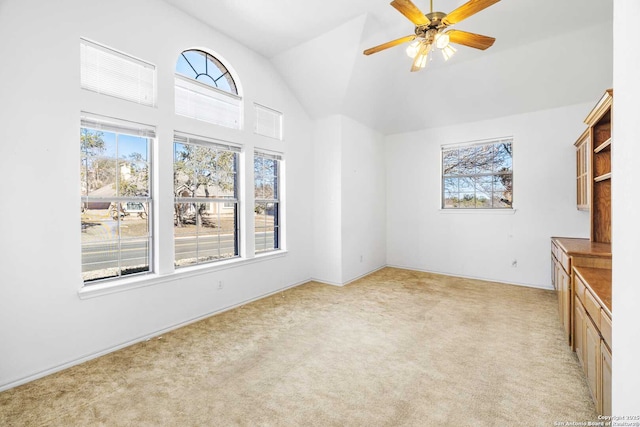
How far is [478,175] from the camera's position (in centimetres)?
523

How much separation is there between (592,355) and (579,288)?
646 millimetres

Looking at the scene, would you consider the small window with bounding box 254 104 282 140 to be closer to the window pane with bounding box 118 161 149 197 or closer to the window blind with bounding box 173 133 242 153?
the window blind with bounding box 173 133 242 153

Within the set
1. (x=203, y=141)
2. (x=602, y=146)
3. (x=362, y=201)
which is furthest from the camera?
(x=362, y=201)

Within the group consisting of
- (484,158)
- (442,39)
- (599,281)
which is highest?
(442,39)

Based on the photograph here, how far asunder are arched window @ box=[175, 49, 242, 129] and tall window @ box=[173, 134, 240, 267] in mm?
335

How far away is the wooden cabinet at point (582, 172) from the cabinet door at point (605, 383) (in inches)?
107

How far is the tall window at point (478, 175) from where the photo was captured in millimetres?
4965

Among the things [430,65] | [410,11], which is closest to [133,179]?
[410,11]

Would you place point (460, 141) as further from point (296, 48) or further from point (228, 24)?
point (228, 24)

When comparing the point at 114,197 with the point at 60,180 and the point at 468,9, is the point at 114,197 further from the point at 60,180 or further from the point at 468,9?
the point at 468,9

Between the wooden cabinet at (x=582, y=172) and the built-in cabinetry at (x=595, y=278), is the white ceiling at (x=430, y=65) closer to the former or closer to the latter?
the wooden cabinet at (x=582, y=172)

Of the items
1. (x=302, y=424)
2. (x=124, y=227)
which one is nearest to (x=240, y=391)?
(x=302, y=424)

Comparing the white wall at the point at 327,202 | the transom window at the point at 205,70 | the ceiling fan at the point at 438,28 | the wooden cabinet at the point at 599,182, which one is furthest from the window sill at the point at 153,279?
the wooden cabinet at the point at 599,182
